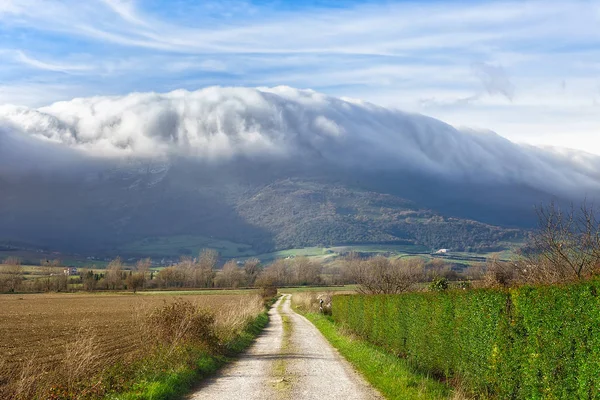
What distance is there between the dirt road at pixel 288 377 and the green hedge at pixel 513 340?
2974mm

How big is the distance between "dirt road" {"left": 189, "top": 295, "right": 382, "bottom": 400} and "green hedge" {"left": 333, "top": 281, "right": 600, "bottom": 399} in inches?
117

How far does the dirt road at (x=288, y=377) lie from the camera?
17266mm

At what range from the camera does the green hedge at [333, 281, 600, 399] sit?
38.2ft

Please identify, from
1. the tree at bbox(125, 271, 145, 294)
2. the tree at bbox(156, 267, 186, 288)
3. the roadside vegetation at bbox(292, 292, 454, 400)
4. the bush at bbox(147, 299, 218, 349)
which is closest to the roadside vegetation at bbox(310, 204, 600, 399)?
the roadside vegetation at bbox(292, 292, 454, 400)

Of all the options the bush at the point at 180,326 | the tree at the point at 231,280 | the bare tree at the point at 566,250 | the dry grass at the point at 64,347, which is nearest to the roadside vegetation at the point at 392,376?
the bare tree at the point at 566,250

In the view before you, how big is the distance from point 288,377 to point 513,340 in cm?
842

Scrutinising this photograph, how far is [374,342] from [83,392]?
2050 centimetres

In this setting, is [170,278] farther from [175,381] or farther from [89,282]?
[175,381]

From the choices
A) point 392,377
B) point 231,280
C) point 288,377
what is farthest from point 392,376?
point 231,280

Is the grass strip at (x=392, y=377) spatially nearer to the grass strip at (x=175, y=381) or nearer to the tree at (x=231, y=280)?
the grass strip at (x=175, y=381)

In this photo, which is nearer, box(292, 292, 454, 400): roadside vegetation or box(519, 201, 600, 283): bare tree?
box(292, 292, 454, 400): roadside vegetation

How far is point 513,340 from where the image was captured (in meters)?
14.9

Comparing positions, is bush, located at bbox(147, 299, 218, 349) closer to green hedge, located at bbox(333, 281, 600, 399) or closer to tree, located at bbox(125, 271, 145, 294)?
green hedge, located at bbox(333, 281, 600, 399)

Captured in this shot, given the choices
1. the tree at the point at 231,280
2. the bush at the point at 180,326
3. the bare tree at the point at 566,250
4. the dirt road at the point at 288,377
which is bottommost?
the tree at the point at 231,280
